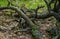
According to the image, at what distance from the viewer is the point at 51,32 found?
4.27 m

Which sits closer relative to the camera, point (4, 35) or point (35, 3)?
point (4, 35)

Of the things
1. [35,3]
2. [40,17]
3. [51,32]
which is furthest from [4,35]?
[35,3]

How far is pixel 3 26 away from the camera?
434cm

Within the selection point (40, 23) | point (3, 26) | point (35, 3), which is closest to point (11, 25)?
point (3, 26)

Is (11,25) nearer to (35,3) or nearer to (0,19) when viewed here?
(0,19)

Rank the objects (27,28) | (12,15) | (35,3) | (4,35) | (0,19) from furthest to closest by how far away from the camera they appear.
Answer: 1. (35,3)
2. (12,15)
3. (0,19)
4. (27,28)
5. (4,35)

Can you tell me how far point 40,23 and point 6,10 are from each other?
1.16 m

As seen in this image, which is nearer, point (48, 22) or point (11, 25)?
point (11, 25)

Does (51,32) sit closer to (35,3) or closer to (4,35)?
(4,35)

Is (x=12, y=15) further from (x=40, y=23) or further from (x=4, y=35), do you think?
(x=4, y=35)

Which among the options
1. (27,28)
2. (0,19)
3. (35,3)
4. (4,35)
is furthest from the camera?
(35,3)

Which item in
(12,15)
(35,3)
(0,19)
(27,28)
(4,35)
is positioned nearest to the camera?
(4,35)

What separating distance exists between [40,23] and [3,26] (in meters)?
1.01

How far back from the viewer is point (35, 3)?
6824mm
